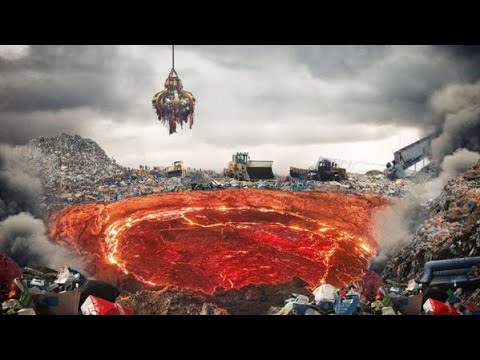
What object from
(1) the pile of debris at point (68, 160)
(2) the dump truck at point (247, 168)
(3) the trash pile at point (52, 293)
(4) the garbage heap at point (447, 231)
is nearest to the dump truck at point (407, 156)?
(4) the garbage heap at point (447, 231)

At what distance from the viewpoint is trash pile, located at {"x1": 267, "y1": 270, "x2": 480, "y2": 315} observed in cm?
841

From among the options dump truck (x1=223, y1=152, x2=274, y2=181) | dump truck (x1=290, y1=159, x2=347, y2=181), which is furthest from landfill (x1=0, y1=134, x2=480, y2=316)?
dump truck (x1=223, y1=152, x2=274, y2=181)

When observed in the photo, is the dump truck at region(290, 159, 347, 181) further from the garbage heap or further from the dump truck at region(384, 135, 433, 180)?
the garbage heap

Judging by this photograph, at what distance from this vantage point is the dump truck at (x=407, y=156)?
352 inches

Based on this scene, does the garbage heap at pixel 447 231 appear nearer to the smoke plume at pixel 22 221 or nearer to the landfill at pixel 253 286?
the landfill at pixel 253 286

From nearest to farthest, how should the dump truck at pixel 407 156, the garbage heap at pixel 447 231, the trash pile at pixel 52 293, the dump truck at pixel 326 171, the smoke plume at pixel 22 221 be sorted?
the trash pile at pixel 52 293 → the garbage heap at pixel 447 231 → the smoke plume at pixel 22 221 → the dump truck at pixel 407 156 → the dump truck at pixel 326 171

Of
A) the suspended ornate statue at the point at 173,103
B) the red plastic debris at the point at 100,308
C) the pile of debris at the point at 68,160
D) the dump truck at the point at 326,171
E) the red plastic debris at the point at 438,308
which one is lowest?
the red plastic debris at the point at 438,308

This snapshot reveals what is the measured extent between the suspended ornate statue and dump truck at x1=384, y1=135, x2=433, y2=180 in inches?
120

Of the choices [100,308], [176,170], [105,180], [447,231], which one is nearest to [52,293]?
[100,308]

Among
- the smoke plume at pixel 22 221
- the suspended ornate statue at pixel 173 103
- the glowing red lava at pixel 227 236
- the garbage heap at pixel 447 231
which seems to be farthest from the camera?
the suspended ornate statue at pixel 173 103

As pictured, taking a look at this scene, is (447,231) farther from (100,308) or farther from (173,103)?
(100,308)

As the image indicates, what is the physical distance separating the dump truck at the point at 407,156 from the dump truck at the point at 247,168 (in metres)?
1.76
